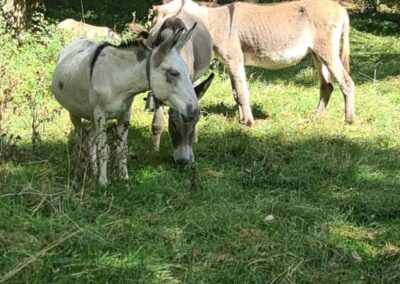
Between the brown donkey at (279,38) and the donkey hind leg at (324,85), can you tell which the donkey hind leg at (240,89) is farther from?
the donkey hind leg at (324,85)

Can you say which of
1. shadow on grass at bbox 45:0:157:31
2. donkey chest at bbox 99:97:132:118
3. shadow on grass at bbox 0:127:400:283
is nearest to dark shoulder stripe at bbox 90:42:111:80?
donkey chest at bbox 99:97:132:118

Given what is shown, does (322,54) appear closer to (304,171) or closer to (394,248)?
(304,171)

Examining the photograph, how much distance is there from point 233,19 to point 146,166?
10.3ft

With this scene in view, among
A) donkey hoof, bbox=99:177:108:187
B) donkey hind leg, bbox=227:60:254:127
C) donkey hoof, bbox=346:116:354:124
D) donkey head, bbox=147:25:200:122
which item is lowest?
donkey hoof, bbox=346:116:354:124

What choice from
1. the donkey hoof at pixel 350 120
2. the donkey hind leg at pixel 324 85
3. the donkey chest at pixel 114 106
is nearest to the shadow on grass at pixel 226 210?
the donkey chest at pixel 114 106

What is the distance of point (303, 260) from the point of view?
4.04 m

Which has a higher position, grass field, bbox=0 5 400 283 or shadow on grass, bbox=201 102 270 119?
grass field, bbox=0 5 400 283

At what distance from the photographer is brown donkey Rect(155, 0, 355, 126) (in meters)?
8.20

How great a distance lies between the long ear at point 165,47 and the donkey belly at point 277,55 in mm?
3750

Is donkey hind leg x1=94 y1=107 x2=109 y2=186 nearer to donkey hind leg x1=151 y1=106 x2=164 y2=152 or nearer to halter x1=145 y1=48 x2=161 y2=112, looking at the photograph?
halter x1=145 y1=48 x2=161 y2=112

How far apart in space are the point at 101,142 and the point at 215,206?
1038mm

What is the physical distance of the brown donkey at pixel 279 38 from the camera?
8203mm

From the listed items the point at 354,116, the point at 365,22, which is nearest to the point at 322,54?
the point at 354,116

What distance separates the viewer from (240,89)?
8148 mm
